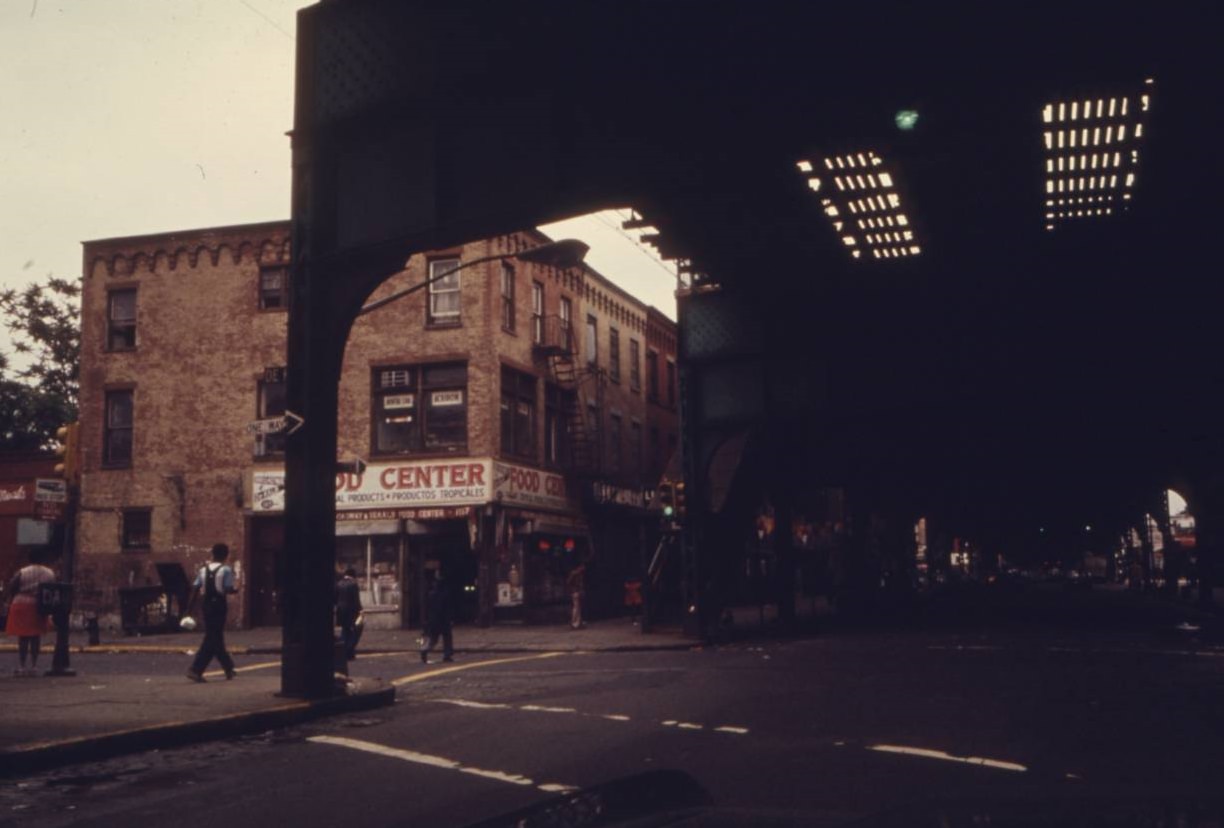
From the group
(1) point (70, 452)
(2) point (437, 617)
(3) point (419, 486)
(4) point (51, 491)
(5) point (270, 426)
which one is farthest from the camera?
(3) point (419, 486)

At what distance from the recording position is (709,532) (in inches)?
1096

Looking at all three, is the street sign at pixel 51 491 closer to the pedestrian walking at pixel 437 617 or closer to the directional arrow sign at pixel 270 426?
the directional arrow sign at pixel 270 426

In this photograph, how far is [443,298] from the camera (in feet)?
110

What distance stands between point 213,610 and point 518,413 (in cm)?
1914

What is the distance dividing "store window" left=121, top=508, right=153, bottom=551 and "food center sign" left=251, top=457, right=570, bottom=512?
11.7 ft

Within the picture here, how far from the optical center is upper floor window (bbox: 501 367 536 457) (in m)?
33.8

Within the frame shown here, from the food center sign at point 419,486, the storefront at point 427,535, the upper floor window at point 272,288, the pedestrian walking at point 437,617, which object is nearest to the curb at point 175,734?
the pedestrian walking at point 437,617

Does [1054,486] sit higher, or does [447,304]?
[447,304]

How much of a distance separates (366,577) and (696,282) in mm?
12940

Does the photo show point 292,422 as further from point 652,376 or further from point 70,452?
point 652,376

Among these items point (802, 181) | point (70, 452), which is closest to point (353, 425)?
point (70, 452)

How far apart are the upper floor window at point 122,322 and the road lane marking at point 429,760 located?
27432mm

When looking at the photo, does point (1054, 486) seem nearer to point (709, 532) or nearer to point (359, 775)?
point (709, 532)

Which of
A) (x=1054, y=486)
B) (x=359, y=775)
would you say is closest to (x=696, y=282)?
(x=359, y=775)
